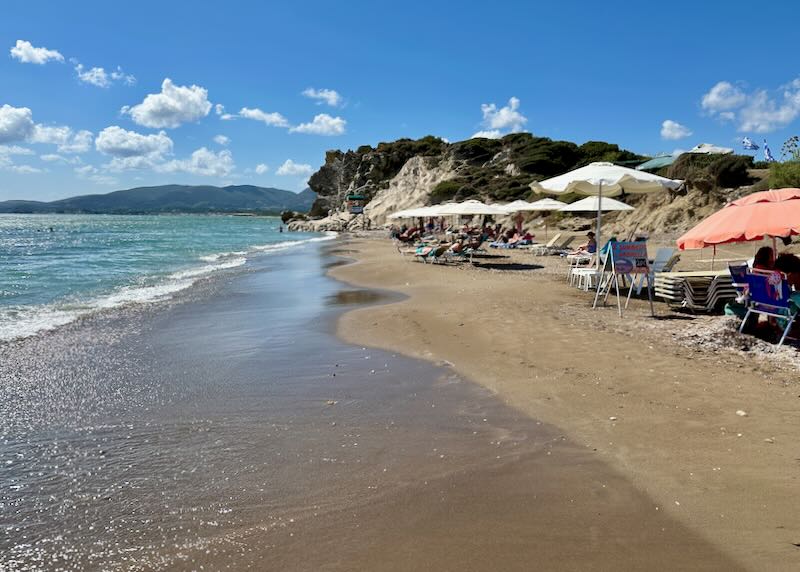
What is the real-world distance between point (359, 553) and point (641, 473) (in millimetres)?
1957

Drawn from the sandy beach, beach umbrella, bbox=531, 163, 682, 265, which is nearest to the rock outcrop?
beach umbrella, bbox=531, 163, 682, 265

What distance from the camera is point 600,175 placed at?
425 inches

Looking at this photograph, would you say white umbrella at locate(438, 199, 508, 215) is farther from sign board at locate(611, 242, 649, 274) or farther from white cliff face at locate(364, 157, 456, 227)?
white cliff face at locate(364, 157, 456, 227)

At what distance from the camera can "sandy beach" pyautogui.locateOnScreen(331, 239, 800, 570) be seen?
3.08m

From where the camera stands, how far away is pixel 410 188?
63.0 m

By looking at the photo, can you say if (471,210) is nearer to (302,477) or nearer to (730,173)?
(302,477)

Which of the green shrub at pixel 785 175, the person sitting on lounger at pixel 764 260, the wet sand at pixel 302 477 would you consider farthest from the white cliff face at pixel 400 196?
the wet sand at pixel 302 477

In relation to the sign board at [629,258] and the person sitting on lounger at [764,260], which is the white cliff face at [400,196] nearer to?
the sign board at [629,258]

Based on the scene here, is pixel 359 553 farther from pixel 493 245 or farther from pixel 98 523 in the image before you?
pixel 493 245

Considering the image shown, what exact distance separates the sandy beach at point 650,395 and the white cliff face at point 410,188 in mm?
48675

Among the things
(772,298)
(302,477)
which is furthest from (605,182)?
(302,477)

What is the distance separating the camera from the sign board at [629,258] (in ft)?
27.6

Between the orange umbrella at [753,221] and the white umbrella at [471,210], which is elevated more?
the white umbrella at [471,210]

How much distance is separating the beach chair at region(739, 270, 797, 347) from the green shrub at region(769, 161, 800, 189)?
19557 millimetres
